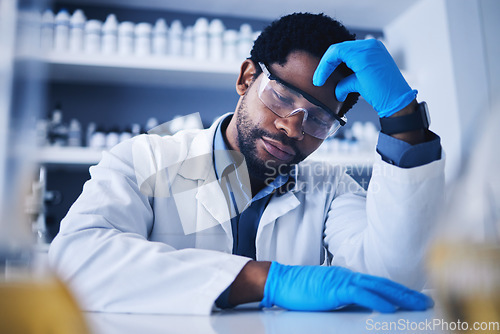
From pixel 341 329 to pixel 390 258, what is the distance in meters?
0.52

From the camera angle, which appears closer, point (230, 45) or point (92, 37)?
point (92, 37)

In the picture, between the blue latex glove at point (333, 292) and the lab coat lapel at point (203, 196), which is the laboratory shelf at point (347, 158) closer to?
the lab coat lapel at point (203, 196)

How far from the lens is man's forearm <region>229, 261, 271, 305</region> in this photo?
669 mm

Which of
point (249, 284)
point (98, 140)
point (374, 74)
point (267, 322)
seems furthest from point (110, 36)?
point (267, 322)

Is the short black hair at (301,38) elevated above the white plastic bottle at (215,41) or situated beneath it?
situated beneath

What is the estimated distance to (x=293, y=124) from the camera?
114 centimetres

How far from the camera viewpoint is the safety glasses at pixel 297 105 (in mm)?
1102

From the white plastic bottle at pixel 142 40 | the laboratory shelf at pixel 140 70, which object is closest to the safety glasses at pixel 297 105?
the laboratory shelf at pixel 140 70

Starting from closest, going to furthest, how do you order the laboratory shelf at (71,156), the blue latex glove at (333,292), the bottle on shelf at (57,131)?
1. the blue latex glove at (333,292)
2. the laboratory shelf at (71,156)
3. the bottle on shelf at (57,131)

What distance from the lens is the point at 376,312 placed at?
0.60m

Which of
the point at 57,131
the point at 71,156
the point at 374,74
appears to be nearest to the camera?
the point at 374,74

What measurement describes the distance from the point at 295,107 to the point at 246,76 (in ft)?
1.26

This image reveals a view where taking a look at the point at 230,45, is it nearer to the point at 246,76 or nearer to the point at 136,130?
the point at 136,130

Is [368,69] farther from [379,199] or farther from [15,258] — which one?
[15,258]
